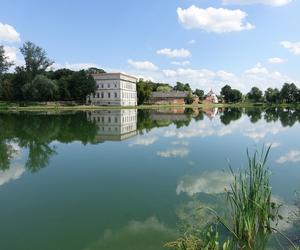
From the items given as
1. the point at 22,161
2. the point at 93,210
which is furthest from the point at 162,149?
the point at 93,210

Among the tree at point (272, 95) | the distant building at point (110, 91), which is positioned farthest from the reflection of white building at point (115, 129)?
the tree at point (272, 95)

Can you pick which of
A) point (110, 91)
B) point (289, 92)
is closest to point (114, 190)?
point (110, 91)

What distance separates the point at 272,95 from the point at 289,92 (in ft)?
30.7

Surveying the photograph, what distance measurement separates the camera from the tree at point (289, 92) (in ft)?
357

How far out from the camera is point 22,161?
45.8 feet

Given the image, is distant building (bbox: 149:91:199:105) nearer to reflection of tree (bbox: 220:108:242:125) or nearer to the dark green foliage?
the dark green foliage

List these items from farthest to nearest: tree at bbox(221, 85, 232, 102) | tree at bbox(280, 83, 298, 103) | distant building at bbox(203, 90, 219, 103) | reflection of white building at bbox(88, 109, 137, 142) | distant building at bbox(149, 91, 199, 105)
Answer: tree at bbox(221, 85, 232, 102) < distant building at bbox(203, 90, 219, 103) < distant building at bbox(149, 91, 199, 105) < tree at bbox(280, 83, 298, 103) < reflection of white building at bbox(88, 109, 137, 142)

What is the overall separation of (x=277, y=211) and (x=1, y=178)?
8.73m

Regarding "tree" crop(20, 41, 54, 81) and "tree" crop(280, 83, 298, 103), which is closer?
"tree" crop(20, 41, 54, 81)

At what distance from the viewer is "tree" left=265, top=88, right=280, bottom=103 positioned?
117 m

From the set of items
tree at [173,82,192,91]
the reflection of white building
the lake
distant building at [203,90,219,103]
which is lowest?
the lake

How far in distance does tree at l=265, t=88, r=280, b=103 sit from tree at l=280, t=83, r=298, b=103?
342 cm

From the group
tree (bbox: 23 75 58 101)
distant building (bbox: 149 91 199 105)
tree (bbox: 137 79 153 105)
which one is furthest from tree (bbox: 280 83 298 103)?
tree (bbox: 23 75 58 101)

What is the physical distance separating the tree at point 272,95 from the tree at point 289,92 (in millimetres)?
3417
